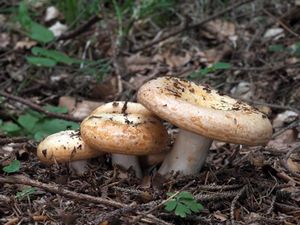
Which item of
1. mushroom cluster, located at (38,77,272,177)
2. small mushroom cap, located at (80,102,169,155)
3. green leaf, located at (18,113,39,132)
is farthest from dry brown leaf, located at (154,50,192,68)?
small mushroom cap, located at (80,102,169,155)

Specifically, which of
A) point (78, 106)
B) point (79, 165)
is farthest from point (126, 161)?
point (78, 106)

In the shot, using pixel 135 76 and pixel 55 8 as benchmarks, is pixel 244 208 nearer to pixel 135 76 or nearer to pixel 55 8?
pixel 135 76

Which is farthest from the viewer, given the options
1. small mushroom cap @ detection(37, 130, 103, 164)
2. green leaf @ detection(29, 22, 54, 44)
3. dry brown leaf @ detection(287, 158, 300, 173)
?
green leaf @ detection(29, 22, 54, 44)

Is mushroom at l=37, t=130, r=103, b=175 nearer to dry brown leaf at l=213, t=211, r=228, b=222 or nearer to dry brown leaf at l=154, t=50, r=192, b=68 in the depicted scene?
dry brown leaf at l=213, t=211, r=228, b=222

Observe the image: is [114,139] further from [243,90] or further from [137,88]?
[243,90]

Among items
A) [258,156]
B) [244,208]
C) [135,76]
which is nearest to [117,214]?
[244,208]

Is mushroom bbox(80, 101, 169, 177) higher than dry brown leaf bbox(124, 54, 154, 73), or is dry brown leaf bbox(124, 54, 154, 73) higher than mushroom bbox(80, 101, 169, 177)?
mushroom bbox(80, 101, 169, 177)

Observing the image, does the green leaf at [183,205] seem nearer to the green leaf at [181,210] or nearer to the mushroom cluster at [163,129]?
the green leaf at [181,210]
